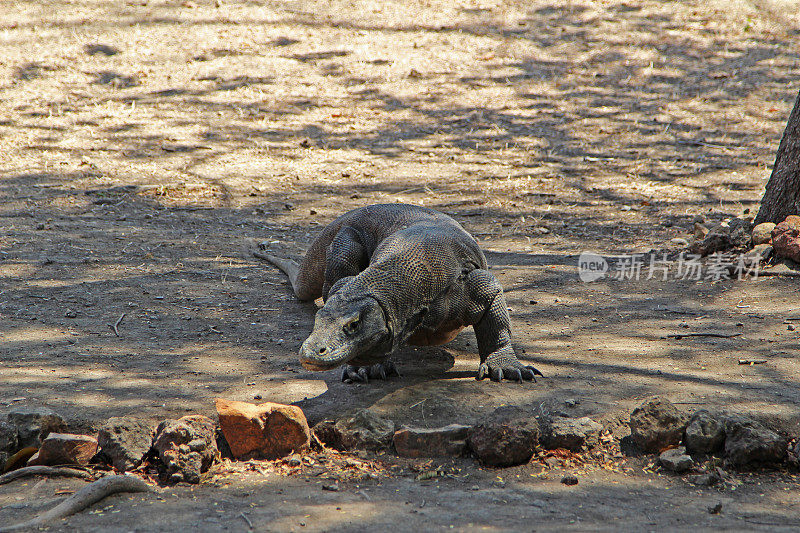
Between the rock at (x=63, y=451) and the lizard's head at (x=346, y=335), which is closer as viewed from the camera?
the rock at (x=63, y=451)

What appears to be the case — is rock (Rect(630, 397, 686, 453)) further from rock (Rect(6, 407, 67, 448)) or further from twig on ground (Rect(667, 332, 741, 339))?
rock (Rect(6, 407, 67, 448))

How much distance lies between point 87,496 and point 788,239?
14.5 ft

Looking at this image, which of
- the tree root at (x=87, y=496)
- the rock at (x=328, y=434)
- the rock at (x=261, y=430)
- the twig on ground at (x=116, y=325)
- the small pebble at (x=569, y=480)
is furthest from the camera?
the twig on ground at (x=116, y=325)

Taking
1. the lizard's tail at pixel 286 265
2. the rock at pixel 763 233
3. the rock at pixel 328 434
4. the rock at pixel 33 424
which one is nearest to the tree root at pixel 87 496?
the rock at pixel 33 424

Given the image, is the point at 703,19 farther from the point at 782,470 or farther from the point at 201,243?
the point at 782,470

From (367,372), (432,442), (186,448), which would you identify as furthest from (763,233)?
(186,448)

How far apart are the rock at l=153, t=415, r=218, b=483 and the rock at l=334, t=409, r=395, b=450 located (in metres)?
0.51

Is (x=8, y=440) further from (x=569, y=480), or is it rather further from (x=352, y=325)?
(x=569, y=480)

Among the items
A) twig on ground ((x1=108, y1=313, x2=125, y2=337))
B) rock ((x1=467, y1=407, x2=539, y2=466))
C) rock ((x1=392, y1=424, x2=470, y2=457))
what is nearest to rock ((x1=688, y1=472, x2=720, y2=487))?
rock ((x1=467, y1=407, x2=539, y2=466))

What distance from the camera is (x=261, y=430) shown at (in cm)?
296

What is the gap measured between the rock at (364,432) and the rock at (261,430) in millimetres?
174

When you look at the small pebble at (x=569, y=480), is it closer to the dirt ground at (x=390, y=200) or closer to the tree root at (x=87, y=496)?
the dirt ground at (x=390, y=200)

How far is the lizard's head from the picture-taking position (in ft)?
9.91

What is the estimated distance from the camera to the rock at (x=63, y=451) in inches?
112
